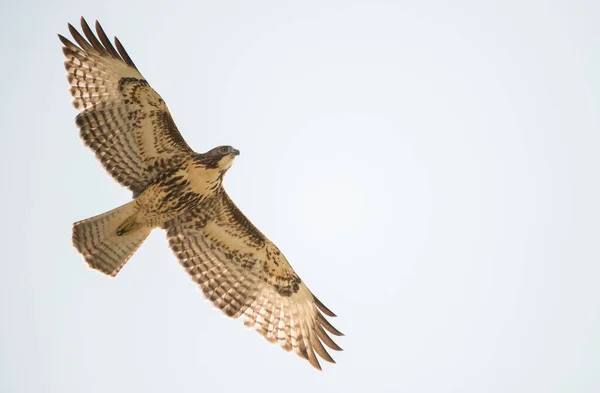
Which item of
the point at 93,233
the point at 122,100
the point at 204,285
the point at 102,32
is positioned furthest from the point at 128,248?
the point at 102,32

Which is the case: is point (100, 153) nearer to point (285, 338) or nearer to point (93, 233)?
point (93, 233)

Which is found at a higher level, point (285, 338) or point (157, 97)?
point (157, 97)

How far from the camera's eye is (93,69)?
12.8 metres

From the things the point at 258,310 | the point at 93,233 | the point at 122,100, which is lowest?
the point at 93,233

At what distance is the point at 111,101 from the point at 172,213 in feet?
6.81

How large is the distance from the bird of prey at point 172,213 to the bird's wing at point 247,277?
0.02 metres

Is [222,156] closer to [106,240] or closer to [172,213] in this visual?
[172,213]

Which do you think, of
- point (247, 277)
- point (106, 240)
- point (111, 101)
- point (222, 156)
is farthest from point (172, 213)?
point (111, 101)

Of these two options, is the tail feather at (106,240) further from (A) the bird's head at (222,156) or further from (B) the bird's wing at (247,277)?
(A) the bird's head at (222,156)

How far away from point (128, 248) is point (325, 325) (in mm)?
3567

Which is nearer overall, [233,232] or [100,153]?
[100,153]

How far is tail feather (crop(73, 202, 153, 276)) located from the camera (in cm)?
1277

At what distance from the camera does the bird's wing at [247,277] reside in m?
13.8

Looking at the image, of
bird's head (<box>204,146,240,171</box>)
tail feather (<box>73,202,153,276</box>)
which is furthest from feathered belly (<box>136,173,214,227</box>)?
bird's head (<box>204,146,240,171</box>)
